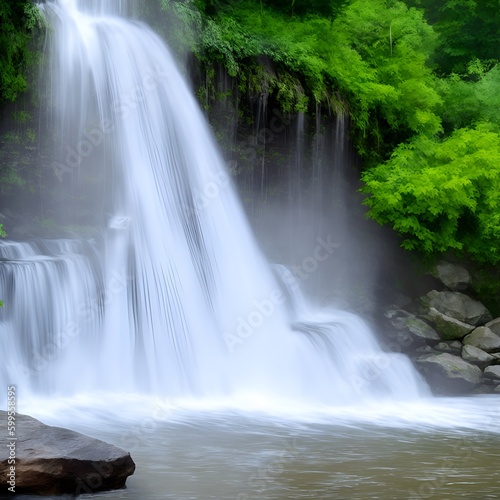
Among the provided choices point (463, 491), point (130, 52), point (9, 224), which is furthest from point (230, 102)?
point (463, 491)

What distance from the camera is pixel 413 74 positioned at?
62.8 feet

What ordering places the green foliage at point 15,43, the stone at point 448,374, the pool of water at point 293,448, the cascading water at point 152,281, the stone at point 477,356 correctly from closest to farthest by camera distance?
1. the pool of water at point 293,448
2. the cascading water at point 152,281
3. the green foliage at point 15,43
4. the stone at point 448,374
5. the stone at point 477,356

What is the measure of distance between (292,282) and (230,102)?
3775mm

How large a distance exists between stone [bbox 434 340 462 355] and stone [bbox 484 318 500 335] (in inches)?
38.8

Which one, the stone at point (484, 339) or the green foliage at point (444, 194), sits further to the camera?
the green foliage at point (444, 194)

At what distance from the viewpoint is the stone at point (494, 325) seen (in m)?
16.6

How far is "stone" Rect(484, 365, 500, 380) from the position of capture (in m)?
14.8

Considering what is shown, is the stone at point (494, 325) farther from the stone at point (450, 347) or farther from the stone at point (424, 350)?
the stone at point (424, 350)

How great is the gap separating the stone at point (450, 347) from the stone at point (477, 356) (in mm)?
266

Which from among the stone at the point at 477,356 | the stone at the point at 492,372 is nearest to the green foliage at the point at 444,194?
the stone at the point at 477,356

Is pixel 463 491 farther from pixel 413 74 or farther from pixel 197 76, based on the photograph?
pixel 413 74

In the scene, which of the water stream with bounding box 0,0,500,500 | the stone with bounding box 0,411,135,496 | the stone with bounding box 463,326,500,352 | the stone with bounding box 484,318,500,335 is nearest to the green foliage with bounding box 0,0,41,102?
the water stream with bounding box 0,0,500,500

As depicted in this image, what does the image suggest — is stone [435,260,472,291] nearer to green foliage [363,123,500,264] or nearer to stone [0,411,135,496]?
green foliage [363,123,500,264]

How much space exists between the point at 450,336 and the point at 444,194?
2.72m
